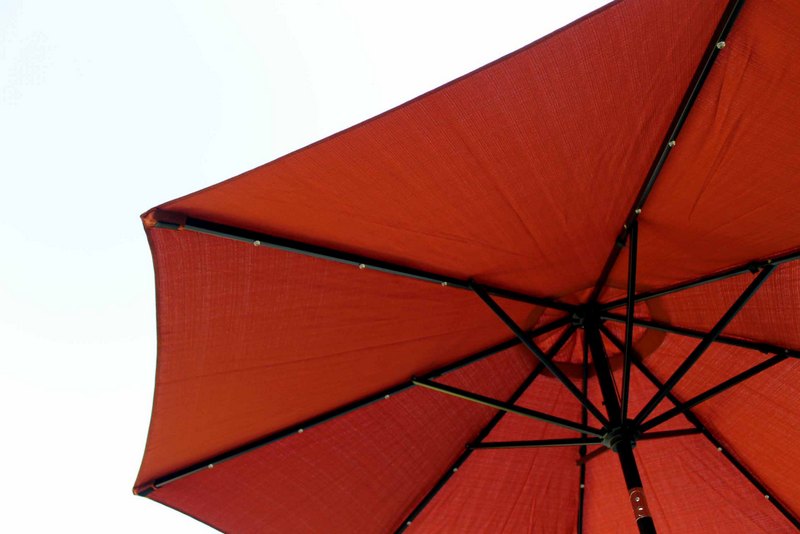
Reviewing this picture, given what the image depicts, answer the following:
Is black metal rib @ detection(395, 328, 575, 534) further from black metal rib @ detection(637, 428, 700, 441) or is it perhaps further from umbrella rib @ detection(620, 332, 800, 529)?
black metal rib @ detection(637, 428, 700, 441)

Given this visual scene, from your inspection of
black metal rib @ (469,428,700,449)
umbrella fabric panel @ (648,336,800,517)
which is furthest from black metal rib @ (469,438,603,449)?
umbrella fabric panel @ (648,336,800,517)

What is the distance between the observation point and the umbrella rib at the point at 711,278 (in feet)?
9.64

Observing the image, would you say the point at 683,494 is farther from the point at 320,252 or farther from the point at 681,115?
the point at 320,252

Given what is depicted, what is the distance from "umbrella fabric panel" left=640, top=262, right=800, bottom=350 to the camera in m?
3.23

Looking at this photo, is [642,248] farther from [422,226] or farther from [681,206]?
[422,226]


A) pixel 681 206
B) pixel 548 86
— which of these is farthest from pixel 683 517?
pixel 548 86

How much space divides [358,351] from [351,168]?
1.17m

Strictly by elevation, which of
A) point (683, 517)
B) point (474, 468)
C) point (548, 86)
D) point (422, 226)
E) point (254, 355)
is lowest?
point (683, 517)

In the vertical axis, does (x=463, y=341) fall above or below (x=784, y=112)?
below

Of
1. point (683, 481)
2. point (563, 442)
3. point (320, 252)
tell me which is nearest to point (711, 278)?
point (563, 442)

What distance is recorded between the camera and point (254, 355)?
3.01 meters

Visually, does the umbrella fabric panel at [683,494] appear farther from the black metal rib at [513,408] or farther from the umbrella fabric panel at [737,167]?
the umbrella fabric panel at [737,167]

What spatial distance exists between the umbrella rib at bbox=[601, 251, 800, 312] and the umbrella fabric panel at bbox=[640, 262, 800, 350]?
161 millimetres

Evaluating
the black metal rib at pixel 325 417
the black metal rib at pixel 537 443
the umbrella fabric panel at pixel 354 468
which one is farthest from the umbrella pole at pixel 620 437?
the umbrella fabric panel at pixel 354 468
